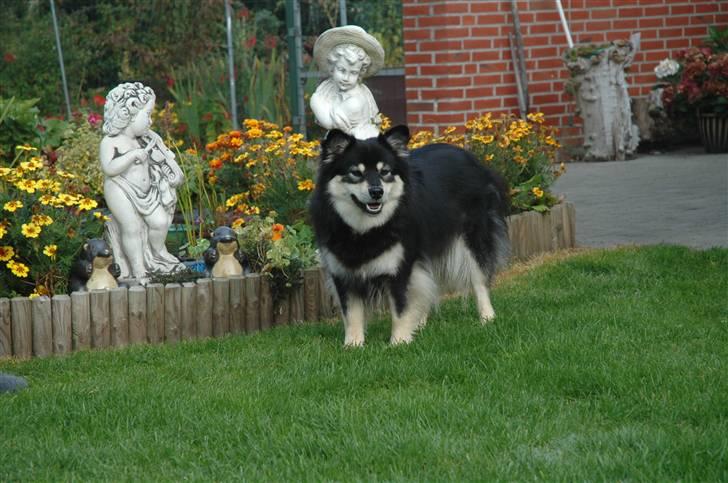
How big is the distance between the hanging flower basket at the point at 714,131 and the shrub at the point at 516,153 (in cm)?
409

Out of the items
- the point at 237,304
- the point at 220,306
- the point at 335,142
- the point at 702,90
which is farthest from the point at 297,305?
the point at 702,90

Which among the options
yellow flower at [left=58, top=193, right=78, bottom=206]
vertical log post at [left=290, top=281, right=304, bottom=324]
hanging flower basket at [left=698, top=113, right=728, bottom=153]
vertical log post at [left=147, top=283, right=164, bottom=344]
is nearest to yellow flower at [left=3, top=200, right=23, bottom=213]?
yellow flower at [left=58, top=193, right=78, bottom=206]

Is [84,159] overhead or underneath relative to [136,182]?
overhead

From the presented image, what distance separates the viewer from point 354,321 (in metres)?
6.10

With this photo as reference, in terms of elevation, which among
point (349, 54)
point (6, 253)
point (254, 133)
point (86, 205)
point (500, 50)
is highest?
point (500, 50)

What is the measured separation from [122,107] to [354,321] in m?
1.83

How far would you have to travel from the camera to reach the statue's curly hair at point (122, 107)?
6715mm

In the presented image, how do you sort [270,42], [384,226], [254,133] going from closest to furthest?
1. [384,226]
2. [254,133]
3. [270,42]

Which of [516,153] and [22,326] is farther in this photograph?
[516,153]

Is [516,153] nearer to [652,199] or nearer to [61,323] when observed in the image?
[652,199]

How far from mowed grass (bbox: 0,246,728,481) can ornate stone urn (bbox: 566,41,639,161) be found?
5.21 meters

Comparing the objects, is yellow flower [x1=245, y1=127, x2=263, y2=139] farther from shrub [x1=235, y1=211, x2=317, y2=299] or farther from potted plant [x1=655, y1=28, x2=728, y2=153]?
potted plant [x1=655, y1=28, x2=728, y2=153]

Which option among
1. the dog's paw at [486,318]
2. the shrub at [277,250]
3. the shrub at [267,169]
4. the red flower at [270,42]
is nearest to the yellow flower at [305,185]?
the shrub at [267,169]

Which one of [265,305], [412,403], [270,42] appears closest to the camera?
[412,403]
